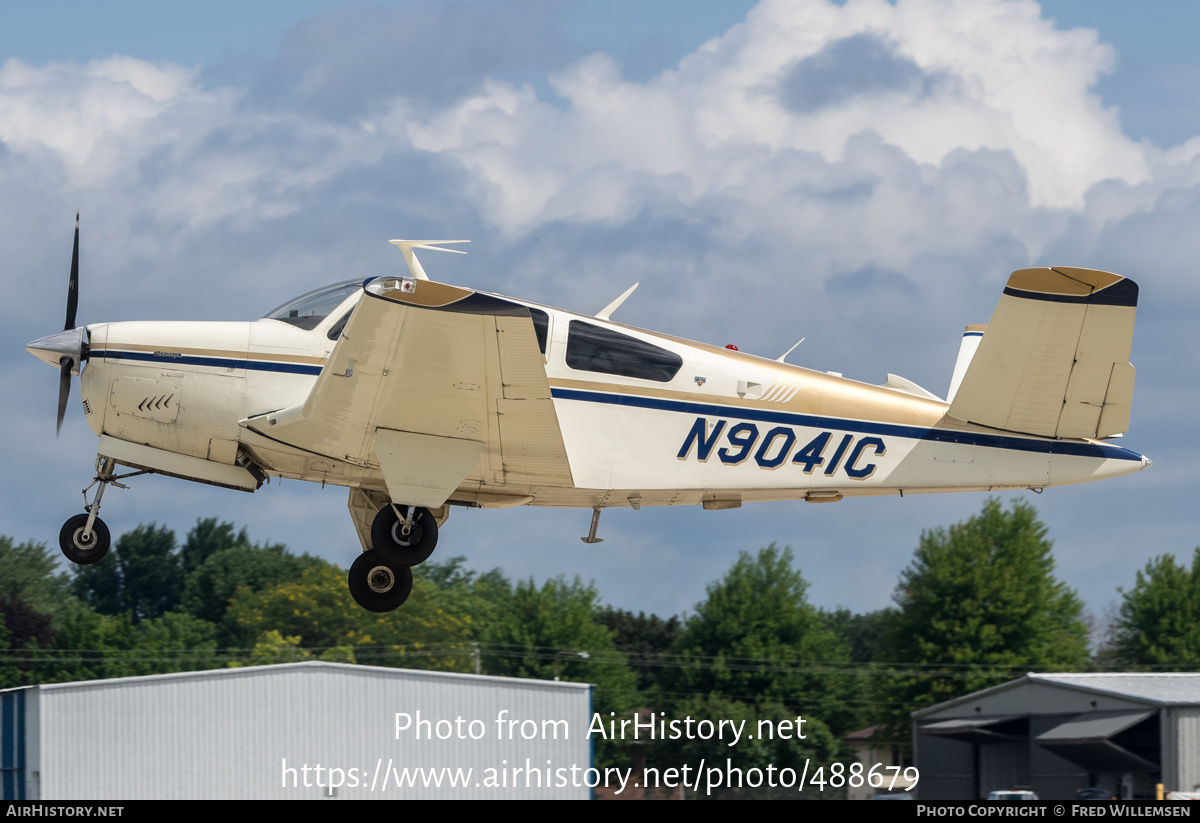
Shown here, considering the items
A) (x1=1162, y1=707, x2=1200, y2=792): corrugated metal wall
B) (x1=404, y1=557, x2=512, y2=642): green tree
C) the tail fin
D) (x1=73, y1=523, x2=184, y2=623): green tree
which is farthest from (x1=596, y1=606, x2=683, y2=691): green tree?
the tail fin

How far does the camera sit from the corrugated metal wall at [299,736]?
2097 cm

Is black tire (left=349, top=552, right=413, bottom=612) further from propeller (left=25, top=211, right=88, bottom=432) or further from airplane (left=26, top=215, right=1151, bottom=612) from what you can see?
propeller (left=25, top=211, right=88, bottom=432)

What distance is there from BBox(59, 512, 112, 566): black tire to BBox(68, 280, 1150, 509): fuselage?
96 centimetres

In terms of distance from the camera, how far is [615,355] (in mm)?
11656

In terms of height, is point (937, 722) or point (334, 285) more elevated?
point (334, 285)

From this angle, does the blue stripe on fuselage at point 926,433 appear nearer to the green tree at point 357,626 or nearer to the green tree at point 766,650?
the green tree at point 766,650

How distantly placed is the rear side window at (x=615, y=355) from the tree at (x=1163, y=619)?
45.4 meters

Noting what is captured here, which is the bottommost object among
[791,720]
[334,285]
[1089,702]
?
[791,720]

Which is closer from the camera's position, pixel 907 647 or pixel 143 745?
pixel 143 745

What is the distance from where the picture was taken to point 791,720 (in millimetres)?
46469

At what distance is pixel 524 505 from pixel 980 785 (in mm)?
22228

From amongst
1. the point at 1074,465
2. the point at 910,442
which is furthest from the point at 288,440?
the point at 1074,465

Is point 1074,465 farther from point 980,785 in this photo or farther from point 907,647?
point 907,647

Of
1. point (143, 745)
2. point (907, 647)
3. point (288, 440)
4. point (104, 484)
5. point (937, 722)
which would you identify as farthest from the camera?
point (907, 647)
